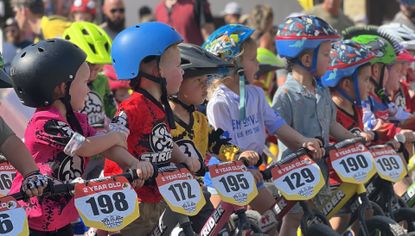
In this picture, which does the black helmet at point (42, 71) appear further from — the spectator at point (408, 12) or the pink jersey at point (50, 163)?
the spectator at point (408, 12)

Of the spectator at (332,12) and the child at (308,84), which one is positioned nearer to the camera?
the child at (308,84)

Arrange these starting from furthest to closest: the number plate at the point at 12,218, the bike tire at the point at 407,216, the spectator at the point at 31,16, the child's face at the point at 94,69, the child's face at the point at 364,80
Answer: the spectator at the point at 31,16
the child's face at the point at 94,69
the child's face at the point at 364,80
the bike tire at the point at 407,216
the number plate at the point at 12,218

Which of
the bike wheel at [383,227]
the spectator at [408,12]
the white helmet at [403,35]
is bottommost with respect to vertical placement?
the spectator at [408,12]

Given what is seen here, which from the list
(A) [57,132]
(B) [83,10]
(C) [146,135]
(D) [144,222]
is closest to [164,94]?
(C) [146,135]

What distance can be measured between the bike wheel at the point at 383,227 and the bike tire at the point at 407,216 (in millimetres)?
474

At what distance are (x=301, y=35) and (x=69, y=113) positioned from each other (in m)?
2.72

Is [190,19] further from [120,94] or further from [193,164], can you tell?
[193,164]

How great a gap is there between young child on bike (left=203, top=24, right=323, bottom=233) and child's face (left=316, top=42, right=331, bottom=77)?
52 cm

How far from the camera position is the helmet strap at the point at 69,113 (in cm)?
695

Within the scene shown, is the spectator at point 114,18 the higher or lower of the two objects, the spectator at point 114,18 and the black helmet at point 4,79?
the lower

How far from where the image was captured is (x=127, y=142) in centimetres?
733

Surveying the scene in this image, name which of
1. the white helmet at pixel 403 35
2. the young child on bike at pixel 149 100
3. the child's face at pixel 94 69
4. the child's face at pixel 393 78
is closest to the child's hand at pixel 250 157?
the young child on bike at pixel 149 100

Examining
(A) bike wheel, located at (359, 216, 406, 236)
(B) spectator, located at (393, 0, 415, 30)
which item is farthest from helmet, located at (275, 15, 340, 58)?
(B) spectator, located at (393, 0, 415, 30)

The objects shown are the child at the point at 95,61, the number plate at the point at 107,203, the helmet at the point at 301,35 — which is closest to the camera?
the number plate at the point at 107,203
